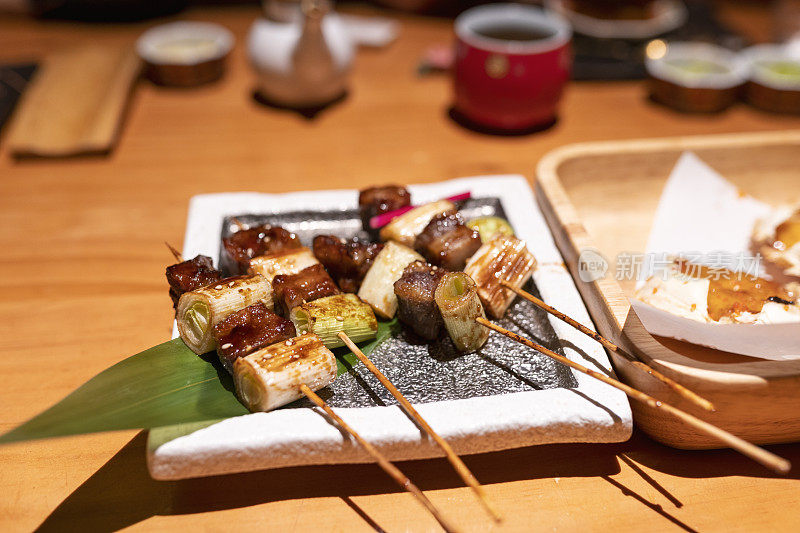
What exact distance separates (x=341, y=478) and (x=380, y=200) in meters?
1.14

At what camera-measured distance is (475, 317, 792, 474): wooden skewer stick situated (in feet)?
4.51

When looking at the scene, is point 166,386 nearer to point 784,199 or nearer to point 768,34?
point 784,199

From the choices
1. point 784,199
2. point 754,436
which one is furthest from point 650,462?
point 784,199

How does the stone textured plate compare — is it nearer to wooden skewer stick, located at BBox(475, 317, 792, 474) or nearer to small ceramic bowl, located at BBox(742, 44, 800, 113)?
wooden skewer stick, located at BBox(475, 317, 792, 474)

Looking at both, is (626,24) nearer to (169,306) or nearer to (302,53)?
(302,53)

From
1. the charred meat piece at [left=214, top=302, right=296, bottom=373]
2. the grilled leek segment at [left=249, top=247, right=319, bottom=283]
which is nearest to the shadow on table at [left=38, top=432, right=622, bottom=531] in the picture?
the charred meat piece at [left=214, top=302, right=296, bottom=373]

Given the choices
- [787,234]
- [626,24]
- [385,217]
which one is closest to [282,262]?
[385,217]

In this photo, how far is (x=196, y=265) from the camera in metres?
2.10

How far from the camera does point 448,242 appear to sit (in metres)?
2.26

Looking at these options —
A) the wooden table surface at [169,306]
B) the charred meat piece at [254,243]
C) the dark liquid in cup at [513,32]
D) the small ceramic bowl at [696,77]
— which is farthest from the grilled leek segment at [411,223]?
the small ceramic bowl at [696,77]

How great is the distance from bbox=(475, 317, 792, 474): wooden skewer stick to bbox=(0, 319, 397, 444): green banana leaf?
2.18ft

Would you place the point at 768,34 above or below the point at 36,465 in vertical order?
above

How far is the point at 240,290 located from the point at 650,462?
4.64 feet

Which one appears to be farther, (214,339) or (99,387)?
(214,339)
